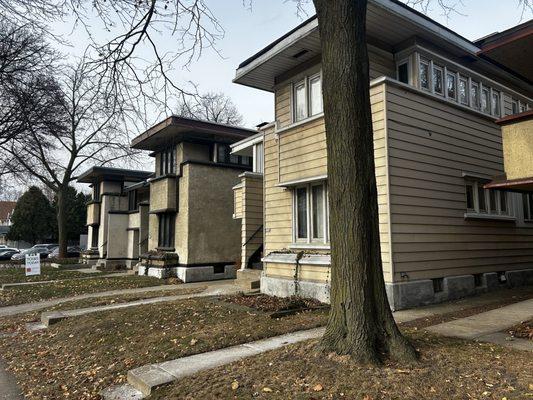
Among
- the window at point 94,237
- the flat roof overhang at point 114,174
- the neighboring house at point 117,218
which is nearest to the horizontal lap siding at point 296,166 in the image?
the neighboring house at point 117,218

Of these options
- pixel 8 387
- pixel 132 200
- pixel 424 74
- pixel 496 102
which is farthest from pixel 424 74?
pixel 132 200

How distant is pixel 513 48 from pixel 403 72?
295cm

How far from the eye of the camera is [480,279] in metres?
10.9

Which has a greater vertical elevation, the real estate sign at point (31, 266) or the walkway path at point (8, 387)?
the real estate sign at point (31, 266)

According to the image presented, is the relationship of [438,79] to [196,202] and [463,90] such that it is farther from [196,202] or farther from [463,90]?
[196,202]

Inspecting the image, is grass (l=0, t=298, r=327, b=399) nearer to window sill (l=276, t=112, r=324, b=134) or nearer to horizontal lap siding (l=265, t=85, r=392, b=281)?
horizontal lap siding (l=265, t=85, r=392, b=281)

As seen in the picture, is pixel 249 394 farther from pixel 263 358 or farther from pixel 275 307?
pixel 275 307

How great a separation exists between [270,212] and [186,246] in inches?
259

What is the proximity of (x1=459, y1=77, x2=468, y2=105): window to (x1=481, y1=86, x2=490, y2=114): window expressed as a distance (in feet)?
2.97


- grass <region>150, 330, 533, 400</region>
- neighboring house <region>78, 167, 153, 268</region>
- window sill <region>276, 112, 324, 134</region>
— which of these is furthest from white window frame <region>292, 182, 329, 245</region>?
neighboring house <region>78, 167, 153, 268</region>

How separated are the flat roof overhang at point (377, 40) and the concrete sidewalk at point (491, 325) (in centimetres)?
508

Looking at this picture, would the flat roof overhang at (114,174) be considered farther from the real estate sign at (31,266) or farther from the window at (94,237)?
the real estate sign at (31,266)

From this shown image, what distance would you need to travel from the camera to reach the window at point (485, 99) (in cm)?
1216

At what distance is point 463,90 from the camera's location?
1161cm
